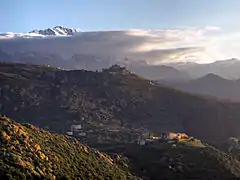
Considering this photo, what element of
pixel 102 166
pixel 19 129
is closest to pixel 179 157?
pixel 102 166

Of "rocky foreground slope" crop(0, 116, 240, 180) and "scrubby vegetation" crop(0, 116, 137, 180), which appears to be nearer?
"scrubby vegetation" crop(0, 116, 137, 180)

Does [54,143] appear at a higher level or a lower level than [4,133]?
lower

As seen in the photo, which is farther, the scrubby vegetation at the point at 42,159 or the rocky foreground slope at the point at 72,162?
the rocky foreground slope at the point at 72,162

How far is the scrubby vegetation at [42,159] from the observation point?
46.8 metres

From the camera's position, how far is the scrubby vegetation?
1843 inches

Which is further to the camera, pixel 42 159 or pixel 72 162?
pixel 72 162

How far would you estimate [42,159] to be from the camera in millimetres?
54031

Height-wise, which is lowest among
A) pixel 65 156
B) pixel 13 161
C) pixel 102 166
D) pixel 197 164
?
pixel 197 164

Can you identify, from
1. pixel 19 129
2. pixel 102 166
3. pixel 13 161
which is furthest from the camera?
pixel 102 166

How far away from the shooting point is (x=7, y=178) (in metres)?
43.2

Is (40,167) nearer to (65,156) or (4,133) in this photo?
(4,133)

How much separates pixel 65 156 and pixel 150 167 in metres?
59.0

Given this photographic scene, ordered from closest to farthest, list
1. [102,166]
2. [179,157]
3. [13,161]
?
[13,161] < [102,166] < [179,157]

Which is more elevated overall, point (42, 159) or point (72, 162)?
point (42, 159)
